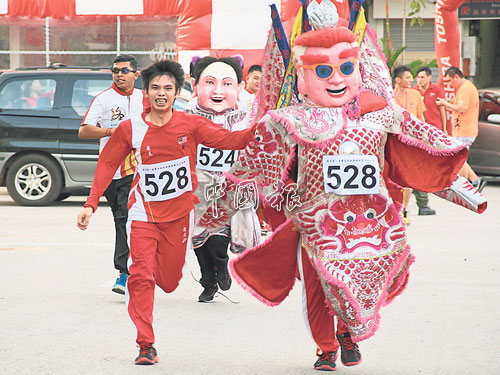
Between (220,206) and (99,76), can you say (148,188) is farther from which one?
(99,76)

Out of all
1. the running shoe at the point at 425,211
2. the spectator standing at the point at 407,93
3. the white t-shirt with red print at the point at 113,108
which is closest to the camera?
the white t-shirt with red print at the point at 113,108

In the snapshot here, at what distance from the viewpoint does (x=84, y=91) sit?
42.8ft

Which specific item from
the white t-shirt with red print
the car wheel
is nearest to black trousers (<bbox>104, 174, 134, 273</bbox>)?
the white t-shirt with red print

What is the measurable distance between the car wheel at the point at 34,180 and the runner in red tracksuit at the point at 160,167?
303 inches

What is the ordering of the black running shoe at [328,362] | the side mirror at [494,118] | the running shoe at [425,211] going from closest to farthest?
the black running shoe at [328,362] < the running shoe at [425,211] < the side mirror at [494,118]

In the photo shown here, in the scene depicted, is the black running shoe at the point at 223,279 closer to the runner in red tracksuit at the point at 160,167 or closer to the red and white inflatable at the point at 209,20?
the runner in red tracksuit at the point at 160,167

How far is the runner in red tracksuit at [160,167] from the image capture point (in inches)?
217

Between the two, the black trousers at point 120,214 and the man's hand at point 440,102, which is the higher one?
the man's hand at point 440,102

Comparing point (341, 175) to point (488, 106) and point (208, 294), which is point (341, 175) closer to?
point (208, 294)

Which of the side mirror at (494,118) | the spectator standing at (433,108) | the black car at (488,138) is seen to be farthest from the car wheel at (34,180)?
the side mirror at (494,118)

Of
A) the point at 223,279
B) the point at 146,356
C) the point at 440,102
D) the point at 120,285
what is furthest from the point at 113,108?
the point at 440,102

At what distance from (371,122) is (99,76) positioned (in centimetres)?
853

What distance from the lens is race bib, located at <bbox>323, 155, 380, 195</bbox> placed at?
4.86 metres

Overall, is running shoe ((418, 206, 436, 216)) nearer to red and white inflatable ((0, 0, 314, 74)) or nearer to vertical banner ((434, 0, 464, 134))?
vertical banner ((434, 0, 464, 134))
